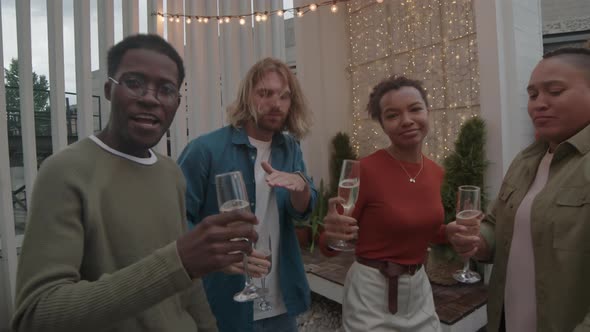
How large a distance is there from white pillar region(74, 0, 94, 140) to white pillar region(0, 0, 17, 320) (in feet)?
1.92

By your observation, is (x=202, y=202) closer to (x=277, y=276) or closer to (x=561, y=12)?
(x=277, y=276)

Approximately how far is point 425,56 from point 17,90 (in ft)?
13.9

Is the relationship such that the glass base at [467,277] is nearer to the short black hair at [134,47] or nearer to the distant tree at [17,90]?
the short black hair at [134,47]

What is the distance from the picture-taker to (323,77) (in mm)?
5543

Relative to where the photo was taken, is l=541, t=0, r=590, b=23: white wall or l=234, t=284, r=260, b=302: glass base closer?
l=234, t=284, r=260, b=302: glass base

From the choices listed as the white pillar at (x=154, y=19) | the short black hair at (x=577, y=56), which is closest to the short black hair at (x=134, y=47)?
the short black hair at (x=577, y=56)

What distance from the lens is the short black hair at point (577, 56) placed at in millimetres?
1223

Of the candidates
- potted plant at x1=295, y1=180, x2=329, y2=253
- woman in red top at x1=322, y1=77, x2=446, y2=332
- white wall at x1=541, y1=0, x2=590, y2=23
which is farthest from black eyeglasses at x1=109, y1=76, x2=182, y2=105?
white wall at x1=541, y1=0, x2=590, y2=23

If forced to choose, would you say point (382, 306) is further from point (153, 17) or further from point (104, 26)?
point (153, 17)

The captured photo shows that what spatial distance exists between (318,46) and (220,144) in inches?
166

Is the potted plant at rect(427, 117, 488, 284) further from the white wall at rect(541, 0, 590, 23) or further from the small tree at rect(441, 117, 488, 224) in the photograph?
the white wall at rect(541, 0, 590, 23)

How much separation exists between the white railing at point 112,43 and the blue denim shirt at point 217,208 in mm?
2245

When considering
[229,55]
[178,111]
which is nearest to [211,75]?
[229,55]

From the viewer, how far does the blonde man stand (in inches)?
66.5
